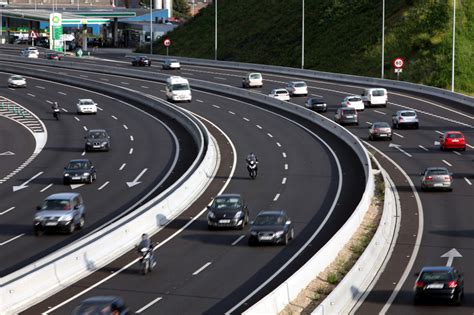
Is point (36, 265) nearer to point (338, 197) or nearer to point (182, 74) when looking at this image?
point (338, 197)

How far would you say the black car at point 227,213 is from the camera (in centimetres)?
4409

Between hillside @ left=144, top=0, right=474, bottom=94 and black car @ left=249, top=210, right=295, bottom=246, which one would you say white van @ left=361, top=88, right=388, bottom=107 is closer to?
hillside @ left=144, top=0, right=474, bottom=94

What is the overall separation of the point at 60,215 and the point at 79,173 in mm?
13199

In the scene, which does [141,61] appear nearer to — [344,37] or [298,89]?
[344,37]

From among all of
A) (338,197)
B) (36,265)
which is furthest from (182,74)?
(36,265)

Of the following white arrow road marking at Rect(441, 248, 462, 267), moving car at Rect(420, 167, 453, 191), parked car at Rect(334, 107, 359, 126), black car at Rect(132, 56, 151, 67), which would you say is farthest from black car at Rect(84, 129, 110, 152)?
black car at Rect(132, 56, 151, 67)

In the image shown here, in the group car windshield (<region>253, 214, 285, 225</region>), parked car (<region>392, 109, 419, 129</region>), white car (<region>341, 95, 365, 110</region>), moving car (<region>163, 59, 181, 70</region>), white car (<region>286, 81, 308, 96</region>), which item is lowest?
car windshield (<region>253, 214, 285, 225</region>)

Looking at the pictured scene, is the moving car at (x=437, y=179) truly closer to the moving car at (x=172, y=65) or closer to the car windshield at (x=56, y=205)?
the car windshield at (x=56, y=205)

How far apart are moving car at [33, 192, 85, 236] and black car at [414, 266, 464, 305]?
1684 cm

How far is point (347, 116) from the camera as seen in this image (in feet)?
260

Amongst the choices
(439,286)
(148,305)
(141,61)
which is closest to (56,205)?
(148,305)

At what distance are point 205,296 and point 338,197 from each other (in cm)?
1981

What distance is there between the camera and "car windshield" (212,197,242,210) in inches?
1762

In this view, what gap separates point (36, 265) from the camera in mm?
34031
